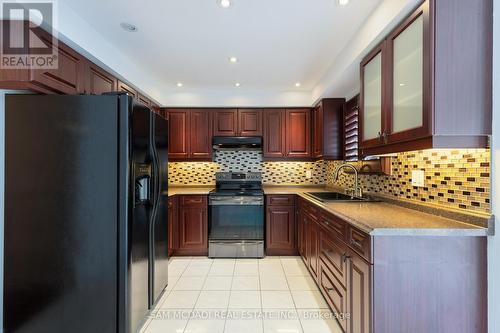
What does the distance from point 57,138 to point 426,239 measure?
2340 mm

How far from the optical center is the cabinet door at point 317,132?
3.32 meters

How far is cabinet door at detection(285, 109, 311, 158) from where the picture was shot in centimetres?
369

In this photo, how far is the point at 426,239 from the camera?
4.26ft

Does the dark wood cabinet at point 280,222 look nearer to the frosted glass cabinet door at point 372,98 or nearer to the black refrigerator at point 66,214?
the frosted glass cabinet door at point 372,98

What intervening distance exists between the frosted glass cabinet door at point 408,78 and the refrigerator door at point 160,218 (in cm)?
182

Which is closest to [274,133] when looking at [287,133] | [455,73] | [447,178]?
[287,133]

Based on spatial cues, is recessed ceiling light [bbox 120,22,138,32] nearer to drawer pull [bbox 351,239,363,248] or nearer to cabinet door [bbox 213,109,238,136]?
cabinet door [bbox 213,109,238,136]

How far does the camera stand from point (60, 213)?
1.62 m

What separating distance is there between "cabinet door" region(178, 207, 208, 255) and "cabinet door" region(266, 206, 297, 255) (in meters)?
0.88

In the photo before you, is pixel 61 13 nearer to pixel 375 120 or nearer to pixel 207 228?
pixel 375 120

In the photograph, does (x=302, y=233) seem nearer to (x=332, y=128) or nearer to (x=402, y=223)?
(x=332, y=128)

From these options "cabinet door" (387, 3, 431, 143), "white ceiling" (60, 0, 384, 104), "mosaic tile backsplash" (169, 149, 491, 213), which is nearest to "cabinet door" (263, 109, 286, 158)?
"white ceiling" (60, 0, 384, 104)

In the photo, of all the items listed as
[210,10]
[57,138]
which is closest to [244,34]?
[210,10]

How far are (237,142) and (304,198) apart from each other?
1.30 m
